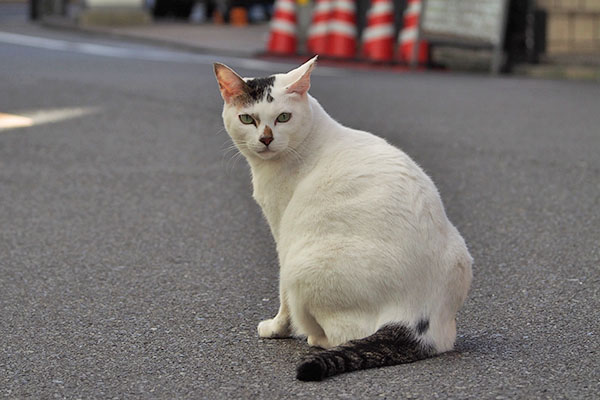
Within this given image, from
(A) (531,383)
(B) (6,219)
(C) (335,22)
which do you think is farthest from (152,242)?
(C) (335,22)

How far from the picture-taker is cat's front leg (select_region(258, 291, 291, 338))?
147 inches

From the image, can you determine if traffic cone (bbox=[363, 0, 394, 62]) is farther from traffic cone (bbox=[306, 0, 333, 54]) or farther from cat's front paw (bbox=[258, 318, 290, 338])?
cat's front paw (bbox=[258, 318, 290, 338])

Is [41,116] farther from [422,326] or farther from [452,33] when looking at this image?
[422,326]

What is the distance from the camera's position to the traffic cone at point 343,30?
44.9 ft

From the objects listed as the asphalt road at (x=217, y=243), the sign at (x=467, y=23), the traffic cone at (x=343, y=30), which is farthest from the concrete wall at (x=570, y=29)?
the traffic cone at (x=343, y=30)

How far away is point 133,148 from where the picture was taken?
304 inches

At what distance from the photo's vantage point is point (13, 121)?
862 centimetres

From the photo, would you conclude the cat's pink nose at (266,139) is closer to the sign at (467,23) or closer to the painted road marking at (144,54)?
the painted road marking at (144,54)

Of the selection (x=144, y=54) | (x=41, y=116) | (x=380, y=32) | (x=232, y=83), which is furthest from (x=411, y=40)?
(x=232, y=83)

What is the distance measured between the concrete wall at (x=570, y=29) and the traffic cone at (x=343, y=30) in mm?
2550

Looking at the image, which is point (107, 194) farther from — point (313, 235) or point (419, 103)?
point (419, 103)

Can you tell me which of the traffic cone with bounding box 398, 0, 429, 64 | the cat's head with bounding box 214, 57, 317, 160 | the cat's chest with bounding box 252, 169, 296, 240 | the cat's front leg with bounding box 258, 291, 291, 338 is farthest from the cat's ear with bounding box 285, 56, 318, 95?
the traffic cone with bounding box 398, 0, 429, 64

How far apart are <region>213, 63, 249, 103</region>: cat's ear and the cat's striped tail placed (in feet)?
3.40

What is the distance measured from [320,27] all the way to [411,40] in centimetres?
146
